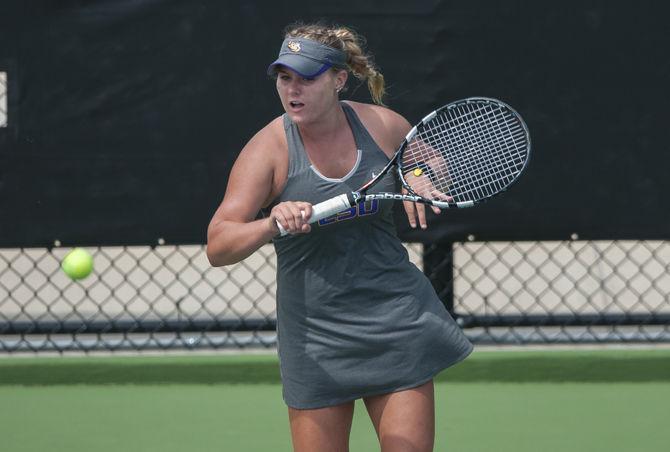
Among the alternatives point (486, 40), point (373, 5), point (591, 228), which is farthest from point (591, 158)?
point (373, 5)

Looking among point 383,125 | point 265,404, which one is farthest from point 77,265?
point 383,125

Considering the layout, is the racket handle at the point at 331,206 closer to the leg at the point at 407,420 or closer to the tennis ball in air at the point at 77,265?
the leg at the point at 407,420

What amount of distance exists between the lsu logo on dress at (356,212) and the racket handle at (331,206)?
0.13m

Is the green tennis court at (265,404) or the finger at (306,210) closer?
the finger at (306,210)

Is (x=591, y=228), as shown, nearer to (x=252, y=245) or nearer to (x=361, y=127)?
(x=361, y=127)

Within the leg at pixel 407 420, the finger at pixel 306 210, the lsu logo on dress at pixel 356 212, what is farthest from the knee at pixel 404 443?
the finger at pixel 306 210

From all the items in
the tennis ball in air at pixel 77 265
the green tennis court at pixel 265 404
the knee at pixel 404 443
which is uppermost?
the knee at pixel 404 443

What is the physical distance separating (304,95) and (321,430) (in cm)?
79

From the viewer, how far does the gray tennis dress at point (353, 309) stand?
3.03 metres

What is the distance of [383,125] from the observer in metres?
3.19

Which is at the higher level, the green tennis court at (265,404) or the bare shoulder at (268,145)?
the bare shoulder at (268,145)

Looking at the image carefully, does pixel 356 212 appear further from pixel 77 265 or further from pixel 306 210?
pixel 77 265

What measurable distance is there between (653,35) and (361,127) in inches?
81.6

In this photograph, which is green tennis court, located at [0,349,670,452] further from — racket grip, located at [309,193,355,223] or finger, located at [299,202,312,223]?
finger, located at [299,202,312,223]
